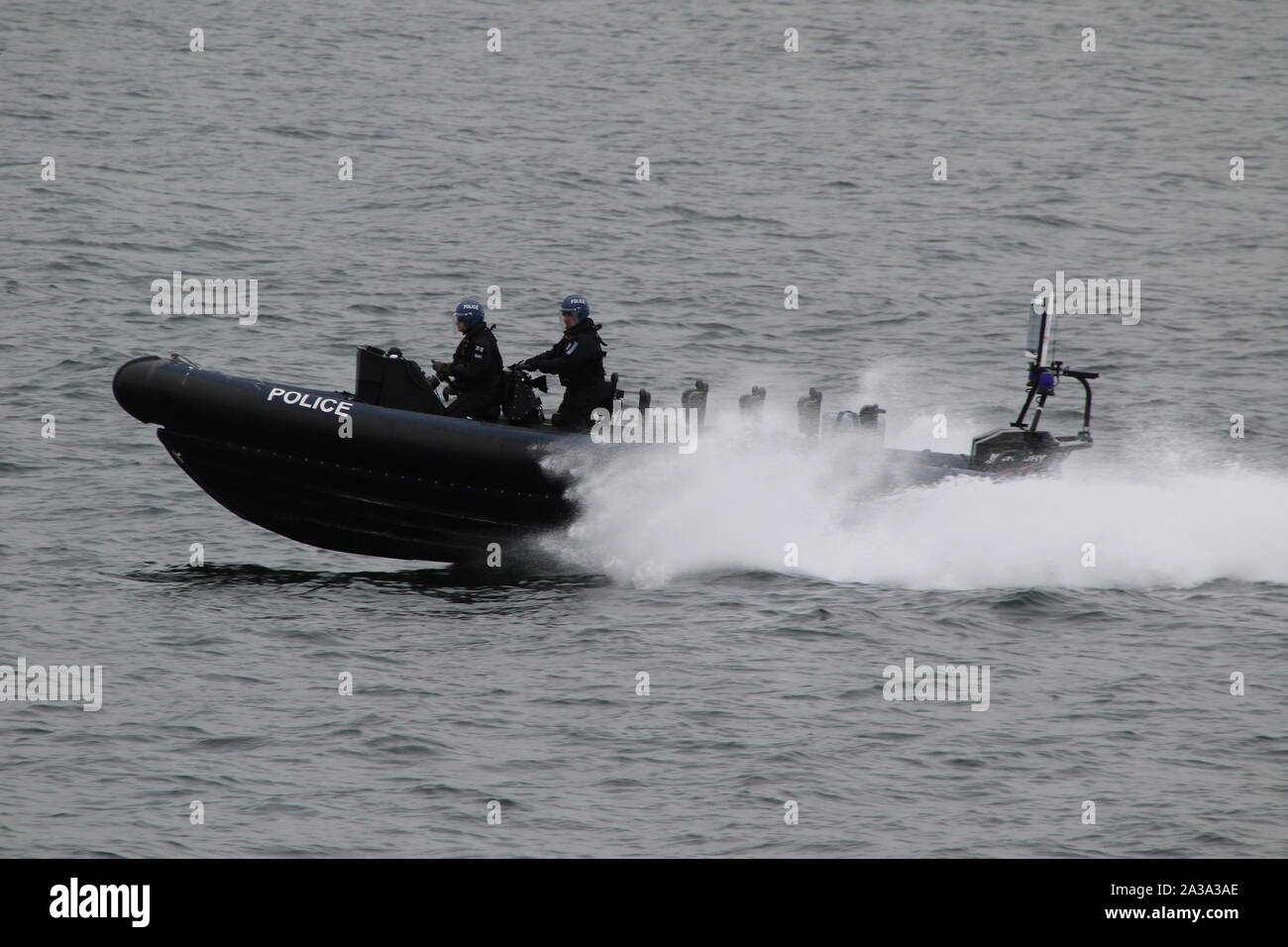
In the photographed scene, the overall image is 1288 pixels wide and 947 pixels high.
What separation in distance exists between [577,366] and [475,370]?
807mm

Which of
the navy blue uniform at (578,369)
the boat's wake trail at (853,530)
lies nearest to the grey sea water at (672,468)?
the boat's wake trail at (853,530)

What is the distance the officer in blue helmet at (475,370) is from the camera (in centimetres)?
1365
